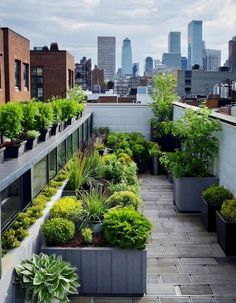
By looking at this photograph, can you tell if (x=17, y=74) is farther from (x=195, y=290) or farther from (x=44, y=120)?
(x=195, y=290)

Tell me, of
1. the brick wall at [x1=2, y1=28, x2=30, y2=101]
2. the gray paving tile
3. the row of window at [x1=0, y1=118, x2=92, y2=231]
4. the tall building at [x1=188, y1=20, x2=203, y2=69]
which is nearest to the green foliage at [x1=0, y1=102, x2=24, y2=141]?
the row of window at [x1=0, y1=118, x2=92, y2=231]

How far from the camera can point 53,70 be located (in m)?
34.9

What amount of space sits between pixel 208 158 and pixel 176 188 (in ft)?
3.32

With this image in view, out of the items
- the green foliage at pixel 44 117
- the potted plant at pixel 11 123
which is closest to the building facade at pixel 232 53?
the green foliage at pixel 44 117

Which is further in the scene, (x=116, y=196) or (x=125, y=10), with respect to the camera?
(x=125, y=10)

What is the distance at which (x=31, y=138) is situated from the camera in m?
8.05

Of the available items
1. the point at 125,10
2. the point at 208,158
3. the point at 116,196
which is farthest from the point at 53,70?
the point at 116,196

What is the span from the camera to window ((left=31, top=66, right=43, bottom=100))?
1357 inches

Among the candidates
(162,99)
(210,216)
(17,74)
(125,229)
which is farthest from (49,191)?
(17,74)

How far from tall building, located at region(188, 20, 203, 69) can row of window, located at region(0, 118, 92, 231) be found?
6415 inches

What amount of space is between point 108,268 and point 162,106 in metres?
12.2

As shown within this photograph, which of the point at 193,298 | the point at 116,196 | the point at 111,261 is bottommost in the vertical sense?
the point at 193,298

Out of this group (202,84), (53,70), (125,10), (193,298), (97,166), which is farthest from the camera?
(202,84)

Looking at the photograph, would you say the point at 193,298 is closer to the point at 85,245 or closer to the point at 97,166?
the point at 85,245
